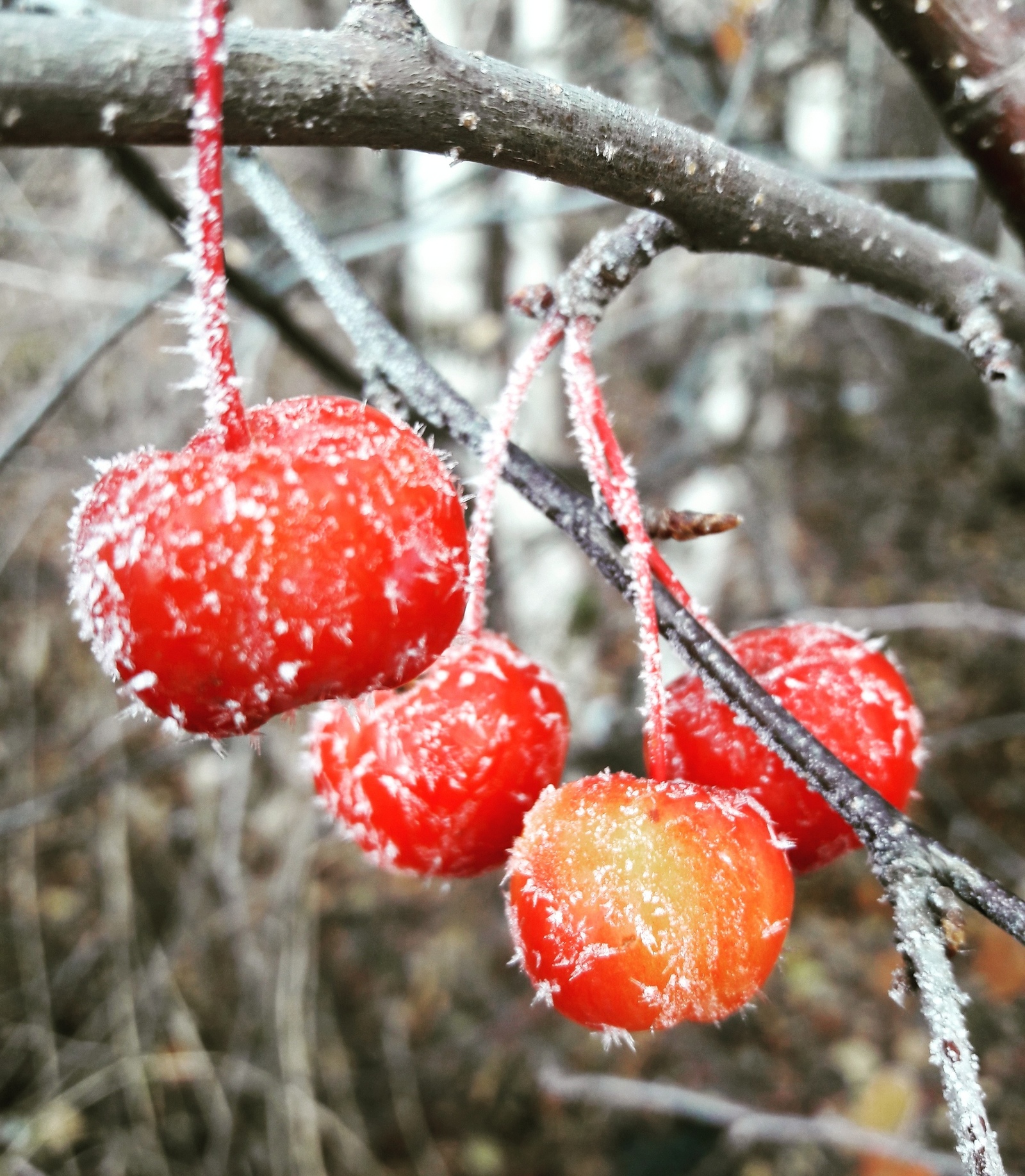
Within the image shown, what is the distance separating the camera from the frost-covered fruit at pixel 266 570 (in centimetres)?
42

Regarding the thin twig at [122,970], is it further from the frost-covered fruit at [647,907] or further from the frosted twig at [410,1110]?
the frost-covered fruit at [647,907]

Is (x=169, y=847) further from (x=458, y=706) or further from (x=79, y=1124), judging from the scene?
(x=458, y=706)

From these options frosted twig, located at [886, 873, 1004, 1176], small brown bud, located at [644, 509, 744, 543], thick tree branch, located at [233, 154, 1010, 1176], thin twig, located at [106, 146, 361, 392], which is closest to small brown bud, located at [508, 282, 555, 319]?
thick tree branch, located at [233, 154, 1010, 1176]

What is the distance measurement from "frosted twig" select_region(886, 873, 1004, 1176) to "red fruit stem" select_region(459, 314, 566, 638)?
0.32m

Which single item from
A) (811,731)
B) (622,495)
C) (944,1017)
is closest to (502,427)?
(622,495)

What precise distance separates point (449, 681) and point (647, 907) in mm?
227

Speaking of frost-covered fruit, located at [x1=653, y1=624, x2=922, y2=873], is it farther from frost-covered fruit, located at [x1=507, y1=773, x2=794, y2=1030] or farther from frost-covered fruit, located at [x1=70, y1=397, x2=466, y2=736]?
frost-covered fruit, located at [x1=70, y1=397, x2=466, y2=736]

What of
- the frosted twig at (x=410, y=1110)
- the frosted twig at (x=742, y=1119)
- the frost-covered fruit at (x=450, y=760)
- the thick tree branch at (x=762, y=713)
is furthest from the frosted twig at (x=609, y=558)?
the frosted twig at (x=410, y=1110)

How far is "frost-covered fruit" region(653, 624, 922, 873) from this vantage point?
0.62m

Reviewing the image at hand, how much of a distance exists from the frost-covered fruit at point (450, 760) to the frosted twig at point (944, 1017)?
0.88 ft

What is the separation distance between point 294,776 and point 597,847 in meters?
2.27

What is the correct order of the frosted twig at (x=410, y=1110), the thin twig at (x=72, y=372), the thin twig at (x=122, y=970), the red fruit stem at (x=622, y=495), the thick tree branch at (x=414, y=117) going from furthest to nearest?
the frosted twig at (x=410, y=1110) < the thin twig at (x=122, y=970) < the thin twig at (x=72, y=372) < the red fruit stem at (x=622, y=495) < the thick tree branch at (x=414, y=117)

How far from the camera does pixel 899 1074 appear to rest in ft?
8.22

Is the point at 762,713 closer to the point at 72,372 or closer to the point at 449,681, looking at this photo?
the point at 449,681
